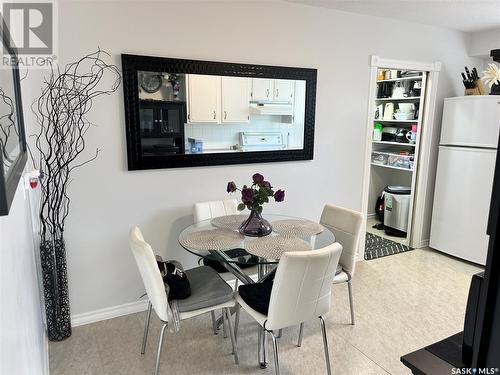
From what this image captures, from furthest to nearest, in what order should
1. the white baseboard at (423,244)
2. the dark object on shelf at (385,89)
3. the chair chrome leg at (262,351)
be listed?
the dark object on shelf at (385,89)
the white baseboard at (423,244)
the chair chrome leg at (262,351)

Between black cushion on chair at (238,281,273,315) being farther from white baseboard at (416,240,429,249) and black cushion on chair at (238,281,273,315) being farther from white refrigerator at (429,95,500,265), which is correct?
white baseboard at (416,240,429,249)

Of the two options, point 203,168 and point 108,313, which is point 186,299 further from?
point 203,168

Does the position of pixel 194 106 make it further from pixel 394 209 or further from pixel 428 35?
pixel 394 209

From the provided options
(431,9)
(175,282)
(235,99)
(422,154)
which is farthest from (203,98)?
(422,154)

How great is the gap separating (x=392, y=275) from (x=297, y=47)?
2388mm

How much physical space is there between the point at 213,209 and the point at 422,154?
2.68 meters

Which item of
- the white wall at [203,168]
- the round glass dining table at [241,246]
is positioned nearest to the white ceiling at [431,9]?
the white wall at [203,168]

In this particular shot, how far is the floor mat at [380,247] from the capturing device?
4.14m

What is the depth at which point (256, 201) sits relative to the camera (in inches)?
90.5

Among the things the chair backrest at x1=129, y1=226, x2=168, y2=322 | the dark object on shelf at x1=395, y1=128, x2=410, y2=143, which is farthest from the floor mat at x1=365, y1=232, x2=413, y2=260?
the chair backrest at x1=129, y1=226, x2=168, y2=322

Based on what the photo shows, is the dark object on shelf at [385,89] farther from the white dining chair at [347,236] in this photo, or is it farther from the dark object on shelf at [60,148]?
the dark object on shelf at [60,148]

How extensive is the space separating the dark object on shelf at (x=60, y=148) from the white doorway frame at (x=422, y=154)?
98.0 inches

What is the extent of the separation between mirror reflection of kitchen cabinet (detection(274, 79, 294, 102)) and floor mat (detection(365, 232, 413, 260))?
2035 mm

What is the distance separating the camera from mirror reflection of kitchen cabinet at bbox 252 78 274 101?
304cm
